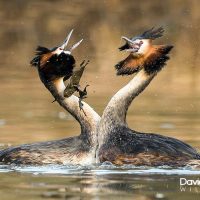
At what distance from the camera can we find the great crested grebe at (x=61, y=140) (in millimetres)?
15688

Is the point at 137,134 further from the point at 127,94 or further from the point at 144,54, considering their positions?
the point at 144,54

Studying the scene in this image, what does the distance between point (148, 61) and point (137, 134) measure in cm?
103

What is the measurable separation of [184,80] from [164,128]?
21.0 feet

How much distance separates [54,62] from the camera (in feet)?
53.3

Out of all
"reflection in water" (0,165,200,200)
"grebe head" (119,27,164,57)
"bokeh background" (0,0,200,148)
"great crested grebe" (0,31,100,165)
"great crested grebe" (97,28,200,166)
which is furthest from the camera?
"bokeh background" (0,0,200,148)

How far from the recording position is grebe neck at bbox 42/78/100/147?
16141 mm

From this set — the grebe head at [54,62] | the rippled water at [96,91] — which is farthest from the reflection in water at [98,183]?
the grebe head at [54,62]

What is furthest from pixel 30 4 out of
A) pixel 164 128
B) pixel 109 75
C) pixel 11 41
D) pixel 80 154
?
pixel 80 154

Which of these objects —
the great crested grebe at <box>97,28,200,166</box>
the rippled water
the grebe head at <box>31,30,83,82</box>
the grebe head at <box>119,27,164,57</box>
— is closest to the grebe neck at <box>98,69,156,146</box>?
the great crested grebe at <box>97,28,200,166</box>

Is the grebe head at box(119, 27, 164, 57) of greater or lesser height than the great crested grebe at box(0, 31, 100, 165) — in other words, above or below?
above

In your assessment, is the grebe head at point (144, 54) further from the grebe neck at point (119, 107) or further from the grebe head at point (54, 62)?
the grebe head at point (54, 62)

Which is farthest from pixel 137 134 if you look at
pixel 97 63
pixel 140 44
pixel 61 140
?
pixel 97 63

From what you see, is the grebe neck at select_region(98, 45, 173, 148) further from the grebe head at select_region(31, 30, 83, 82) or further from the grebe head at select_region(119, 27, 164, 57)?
the grebe head at select_region(31, 30, 83, 82)

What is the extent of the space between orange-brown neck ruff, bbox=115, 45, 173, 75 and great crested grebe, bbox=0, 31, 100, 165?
1.98 feet
